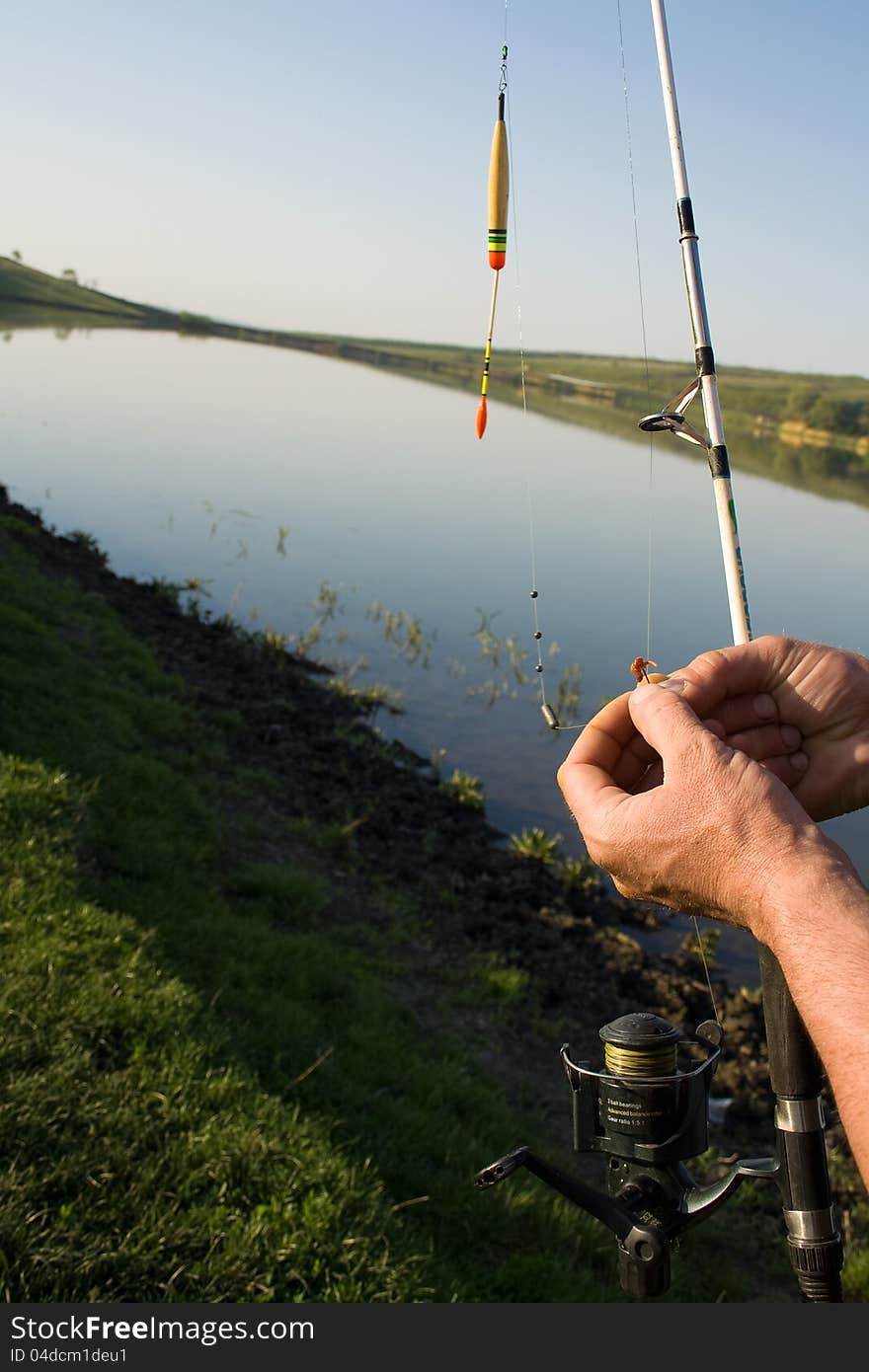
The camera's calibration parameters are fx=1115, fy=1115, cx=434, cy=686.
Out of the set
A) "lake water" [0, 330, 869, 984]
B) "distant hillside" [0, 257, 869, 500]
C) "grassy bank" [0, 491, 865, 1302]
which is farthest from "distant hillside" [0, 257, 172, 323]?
"grassy bank" [0, 491, 865, 1302]

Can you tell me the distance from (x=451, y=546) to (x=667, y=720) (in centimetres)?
1856

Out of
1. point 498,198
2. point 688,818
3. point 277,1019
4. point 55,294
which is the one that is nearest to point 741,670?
point 688,818

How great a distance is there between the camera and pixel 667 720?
180cm

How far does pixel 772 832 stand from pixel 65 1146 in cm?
247

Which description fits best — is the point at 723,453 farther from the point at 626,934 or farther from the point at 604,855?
the point at 626,934

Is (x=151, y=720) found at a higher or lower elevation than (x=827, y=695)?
lower

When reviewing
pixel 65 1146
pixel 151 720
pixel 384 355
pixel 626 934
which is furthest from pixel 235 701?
pixel 384 355

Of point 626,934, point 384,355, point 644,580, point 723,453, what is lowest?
point 626,934

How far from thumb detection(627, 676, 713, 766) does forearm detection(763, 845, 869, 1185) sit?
0.28m

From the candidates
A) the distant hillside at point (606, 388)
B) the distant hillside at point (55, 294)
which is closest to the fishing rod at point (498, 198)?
the distant hillside at point (606, 388)

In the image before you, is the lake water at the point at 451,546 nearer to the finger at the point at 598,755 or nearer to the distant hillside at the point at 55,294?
the finger at the point at 598,755

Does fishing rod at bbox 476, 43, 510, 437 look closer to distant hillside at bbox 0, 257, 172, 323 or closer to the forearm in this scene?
the forearm

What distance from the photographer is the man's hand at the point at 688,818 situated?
1610 mm

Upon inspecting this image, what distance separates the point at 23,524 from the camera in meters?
14.6
